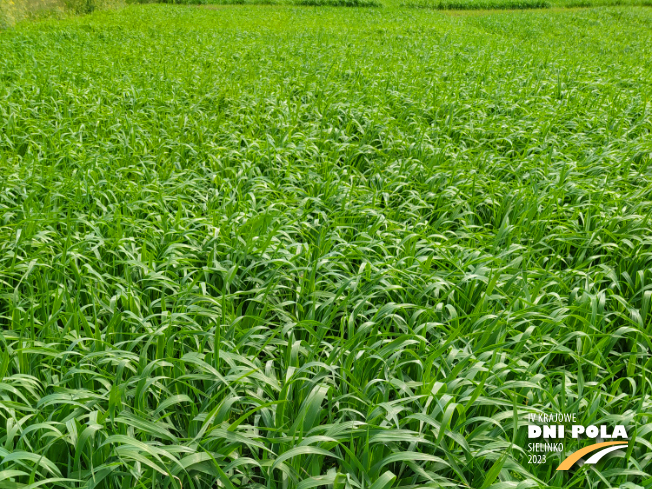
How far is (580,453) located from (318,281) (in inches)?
60.7

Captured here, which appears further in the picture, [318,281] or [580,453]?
[318,281]

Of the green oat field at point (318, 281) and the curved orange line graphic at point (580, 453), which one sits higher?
the green oat field at point (318, 281)

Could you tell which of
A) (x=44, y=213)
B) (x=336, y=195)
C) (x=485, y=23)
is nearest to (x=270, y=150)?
(x=336, y=195)

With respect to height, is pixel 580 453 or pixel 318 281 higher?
pixel 318 281

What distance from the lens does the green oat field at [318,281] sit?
6.07 feet

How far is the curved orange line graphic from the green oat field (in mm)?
46

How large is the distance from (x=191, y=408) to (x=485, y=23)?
69.3 feet

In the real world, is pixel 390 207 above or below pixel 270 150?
below

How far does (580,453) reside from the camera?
191cm

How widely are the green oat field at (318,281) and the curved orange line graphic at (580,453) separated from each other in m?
0.05

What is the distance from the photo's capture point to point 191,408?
212cm

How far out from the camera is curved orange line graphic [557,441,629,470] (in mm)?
1874

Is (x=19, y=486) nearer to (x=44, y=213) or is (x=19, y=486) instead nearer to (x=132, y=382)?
(x=132, y=382)

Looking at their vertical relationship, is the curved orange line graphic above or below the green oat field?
below
